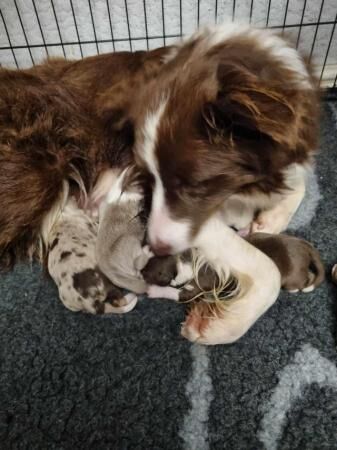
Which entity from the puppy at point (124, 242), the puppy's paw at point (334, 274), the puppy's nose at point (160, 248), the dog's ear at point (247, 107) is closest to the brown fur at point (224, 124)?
the dog's ear at point (247, 107)

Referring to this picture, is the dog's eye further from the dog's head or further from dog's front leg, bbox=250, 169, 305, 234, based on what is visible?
dog's front leg, bbox=250, 169, 305, 234

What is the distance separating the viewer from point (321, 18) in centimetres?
274

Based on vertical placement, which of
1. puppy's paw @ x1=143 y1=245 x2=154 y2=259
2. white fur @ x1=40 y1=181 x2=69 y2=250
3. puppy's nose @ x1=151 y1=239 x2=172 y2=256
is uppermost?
puppy's nose @ x1=151 y1=239 x2=172 y2=256

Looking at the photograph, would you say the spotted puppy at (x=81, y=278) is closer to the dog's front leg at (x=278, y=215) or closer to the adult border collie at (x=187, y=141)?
the adult border collie at (x=187, y=141)

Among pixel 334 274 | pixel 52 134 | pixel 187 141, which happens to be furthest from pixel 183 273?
pixel 52 134

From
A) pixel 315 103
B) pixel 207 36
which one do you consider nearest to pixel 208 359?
pixel 315 103

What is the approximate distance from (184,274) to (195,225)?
0.18 m

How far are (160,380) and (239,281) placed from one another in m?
0.44

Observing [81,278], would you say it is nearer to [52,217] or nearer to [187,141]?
[52,217]

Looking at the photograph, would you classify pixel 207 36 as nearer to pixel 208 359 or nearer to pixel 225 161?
pixel 225 161

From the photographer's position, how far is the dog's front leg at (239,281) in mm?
1648

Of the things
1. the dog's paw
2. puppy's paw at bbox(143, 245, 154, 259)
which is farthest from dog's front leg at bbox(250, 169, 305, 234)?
puppy's paw at bbox(143, 245, 154, 259)

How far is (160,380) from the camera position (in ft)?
5.39

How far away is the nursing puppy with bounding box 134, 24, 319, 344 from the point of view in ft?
4.42
